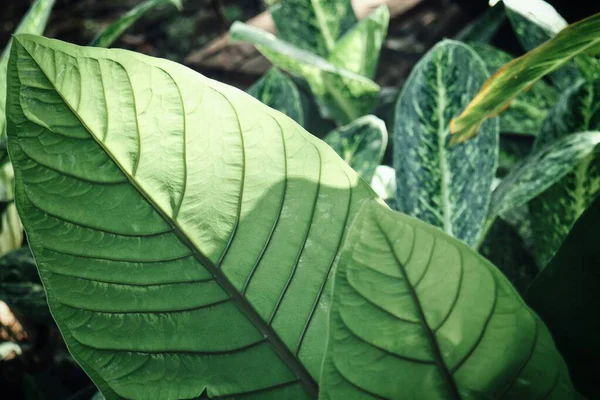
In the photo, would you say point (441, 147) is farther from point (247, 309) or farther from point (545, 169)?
point (247, 309)

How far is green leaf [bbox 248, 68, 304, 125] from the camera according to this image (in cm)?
90

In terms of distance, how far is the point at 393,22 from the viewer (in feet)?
6.66

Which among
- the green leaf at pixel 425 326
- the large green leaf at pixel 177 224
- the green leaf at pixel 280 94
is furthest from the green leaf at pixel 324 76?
the green leaf at pixel 425 326

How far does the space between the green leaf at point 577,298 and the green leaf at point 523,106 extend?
28.4 inches

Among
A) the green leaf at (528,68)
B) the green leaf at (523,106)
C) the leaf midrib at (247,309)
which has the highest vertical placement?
the green leaf at (528,68)

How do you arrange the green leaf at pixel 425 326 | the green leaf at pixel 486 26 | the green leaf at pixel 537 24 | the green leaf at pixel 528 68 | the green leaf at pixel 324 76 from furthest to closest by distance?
the green leaf at pixel 486 26 → the green leaf at pixel 324 76 → the green leaf at pixel 537 24 → the green leaf at pixel 528 68 → the green leaf at pixel 425 326

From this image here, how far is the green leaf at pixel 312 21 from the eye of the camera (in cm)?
120

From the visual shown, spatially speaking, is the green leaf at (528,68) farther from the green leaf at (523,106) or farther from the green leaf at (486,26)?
the green leaf at (486,26)

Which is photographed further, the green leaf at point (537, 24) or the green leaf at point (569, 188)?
the green leaf at point (569, 188)

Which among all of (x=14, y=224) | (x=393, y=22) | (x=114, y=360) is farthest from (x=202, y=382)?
(x=393, y=22)

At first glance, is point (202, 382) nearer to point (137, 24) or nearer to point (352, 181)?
point (352, 181)

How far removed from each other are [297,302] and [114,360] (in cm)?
14

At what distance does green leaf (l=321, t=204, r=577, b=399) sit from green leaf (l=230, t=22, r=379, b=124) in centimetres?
61

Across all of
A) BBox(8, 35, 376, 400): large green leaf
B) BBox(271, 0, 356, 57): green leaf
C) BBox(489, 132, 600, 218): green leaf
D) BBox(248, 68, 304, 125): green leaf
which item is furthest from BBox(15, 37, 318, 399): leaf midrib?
BBox(271, 0, 356, 57): green leaf
